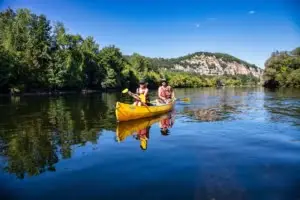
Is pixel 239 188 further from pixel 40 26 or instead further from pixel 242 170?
pixel 40 26

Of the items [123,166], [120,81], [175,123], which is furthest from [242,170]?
[120,81]

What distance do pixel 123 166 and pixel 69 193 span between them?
7.94 feet

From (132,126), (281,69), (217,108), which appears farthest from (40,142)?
(281,69)

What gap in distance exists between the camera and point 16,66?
61.1m

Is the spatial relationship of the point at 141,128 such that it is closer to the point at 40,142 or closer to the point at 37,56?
the point at 40,142

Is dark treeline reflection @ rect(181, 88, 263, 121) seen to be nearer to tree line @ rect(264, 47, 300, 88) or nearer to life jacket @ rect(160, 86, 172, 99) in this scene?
life jacket @ rect(160, 86, 172, 99)

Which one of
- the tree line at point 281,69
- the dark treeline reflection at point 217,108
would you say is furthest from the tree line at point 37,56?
the tree line at point 281,69

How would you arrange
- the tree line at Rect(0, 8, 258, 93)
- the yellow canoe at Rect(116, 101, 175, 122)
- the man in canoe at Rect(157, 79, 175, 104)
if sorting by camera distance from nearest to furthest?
the yellow canoe at Rect(116, 101, 175, 122) < the man in canoe at Rect(157, 79, 175, 104) < the tree line at Rect(0, 8, 258, 93)

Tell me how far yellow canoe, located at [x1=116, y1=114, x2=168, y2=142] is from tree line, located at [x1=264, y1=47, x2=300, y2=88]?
3030 inches

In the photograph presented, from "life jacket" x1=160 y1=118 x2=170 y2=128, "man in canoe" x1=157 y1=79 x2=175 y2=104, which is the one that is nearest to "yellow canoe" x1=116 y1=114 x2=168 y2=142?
"life jacket" x1=160 y1=118 x2=170 y2=128

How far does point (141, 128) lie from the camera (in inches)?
643

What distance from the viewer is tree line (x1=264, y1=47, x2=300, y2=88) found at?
87.9m

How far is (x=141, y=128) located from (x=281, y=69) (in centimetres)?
8683

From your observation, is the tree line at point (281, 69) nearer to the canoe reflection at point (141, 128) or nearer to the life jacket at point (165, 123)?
the life jacket at point (165, 123)
